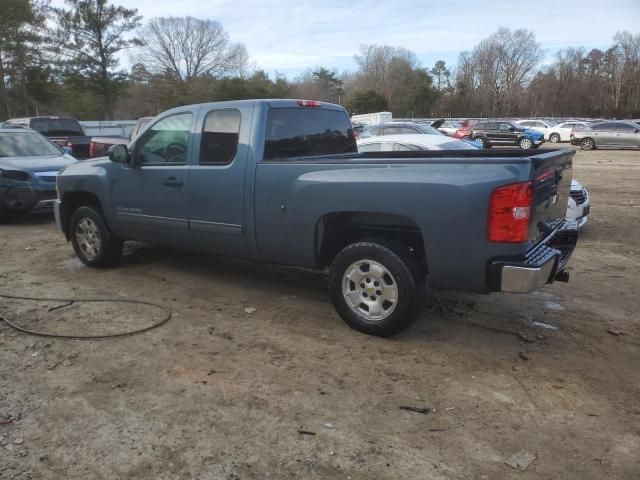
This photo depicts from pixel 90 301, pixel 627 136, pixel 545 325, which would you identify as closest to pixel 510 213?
pixel 545 325

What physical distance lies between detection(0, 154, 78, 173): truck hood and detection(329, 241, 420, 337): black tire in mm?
7558

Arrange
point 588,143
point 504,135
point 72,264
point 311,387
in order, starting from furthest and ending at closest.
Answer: point 504,135 → point 588,143 → point 72,264 → point 311,387

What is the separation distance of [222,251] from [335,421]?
8.24 ft

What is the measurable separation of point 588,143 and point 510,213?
29865mm

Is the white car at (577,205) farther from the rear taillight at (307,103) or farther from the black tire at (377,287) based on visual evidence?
the black tire at (377,287)

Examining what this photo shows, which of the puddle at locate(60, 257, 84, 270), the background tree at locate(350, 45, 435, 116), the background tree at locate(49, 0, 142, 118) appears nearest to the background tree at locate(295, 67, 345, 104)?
the background tree at locate(350, 45, 435, 116)

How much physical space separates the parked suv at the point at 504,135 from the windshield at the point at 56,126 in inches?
819

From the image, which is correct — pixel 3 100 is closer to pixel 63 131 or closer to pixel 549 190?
pixel 63 131

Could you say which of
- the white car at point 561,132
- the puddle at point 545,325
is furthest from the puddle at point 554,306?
the white car at point 561,132

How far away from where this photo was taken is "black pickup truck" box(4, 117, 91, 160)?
16664 millimetres

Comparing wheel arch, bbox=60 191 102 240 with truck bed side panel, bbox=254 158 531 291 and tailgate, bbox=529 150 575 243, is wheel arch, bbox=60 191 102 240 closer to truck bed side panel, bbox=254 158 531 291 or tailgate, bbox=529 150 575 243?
truck bed side panel, bbox=254 158 531 291

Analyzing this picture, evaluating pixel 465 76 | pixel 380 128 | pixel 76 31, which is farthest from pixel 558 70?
pixel 380 128

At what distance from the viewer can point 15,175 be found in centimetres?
956

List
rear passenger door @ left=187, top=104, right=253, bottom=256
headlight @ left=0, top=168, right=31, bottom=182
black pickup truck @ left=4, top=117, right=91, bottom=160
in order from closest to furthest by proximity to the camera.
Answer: rear passenger door @ left=187, top=104, right=253, bottom=256, headlight @ left=0, top=168, right=31, bottom=182, black pickup truck @ left=4, top=117, right=91, bottom=160
